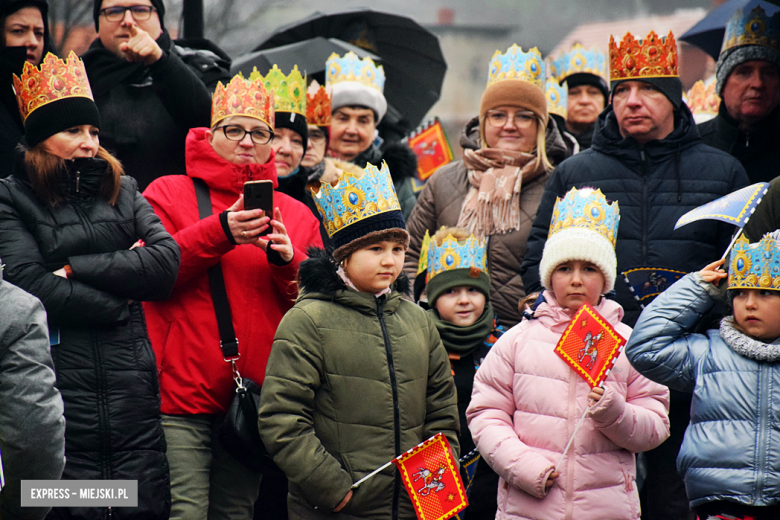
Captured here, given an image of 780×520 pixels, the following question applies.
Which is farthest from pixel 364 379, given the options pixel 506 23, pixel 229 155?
pixel 506 23

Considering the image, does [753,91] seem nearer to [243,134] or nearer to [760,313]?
[760,313]

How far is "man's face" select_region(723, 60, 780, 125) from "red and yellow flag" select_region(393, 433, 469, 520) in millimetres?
3136

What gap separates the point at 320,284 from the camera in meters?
4.58

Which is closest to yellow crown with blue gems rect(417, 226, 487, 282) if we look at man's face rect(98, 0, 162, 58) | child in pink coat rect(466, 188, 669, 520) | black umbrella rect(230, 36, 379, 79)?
child in pink coat rect(466, 188, 669, 520)

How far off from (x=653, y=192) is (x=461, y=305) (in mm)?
1160

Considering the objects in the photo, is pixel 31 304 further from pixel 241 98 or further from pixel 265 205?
pixel 241 98

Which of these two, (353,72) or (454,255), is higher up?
(353,72)

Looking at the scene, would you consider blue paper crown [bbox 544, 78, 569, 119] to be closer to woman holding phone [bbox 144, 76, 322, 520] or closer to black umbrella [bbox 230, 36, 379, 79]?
black umbrella [bbox 230, 36, 379, 79]

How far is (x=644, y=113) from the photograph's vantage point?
5.46m

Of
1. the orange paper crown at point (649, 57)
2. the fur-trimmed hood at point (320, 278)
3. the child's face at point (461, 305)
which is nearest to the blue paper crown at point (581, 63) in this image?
the orange paper crown at point (649, 57)

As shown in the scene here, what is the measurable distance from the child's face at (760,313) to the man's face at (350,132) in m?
3.51

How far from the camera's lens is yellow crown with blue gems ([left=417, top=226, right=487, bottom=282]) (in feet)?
Answer: 18.2

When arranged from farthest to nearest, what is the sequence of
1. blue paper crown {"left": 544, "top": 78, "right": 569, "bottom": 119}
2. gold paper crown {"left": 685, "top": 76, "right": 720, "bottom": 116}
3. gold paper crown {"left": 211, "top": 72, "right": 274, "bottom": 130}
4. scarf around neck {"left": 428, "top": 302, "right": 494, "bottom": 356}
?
gold paper crown {"left": 685, "top": 76, "right": 720, "bottom": 116} < blue paper crown {"left": 544, "top": 78, "right": 569, "bottom": 119} < scarf around neck {"left": 428, "top": 302, "right": 494, "bottom": 356} < gold paper crown {"left": 211, "top": 72, "right": 274, "bottom": 130}

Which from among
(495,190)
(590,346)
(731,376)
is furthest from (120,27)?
(731,376)
